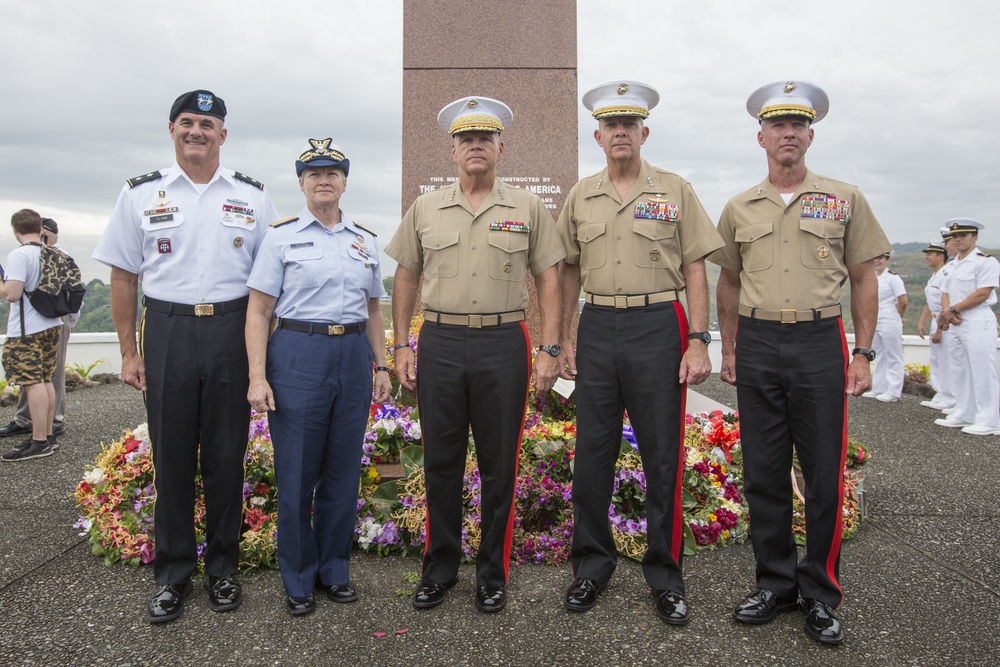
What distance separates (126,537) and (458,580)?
1644 mm

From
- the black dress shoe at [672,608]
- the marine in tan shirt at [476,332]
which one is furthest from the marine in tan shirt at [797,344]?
the marine in tan shirt at [476,332]

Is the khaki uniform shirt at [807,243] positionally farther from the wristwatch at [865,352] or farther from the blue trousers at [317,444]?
the blue trousers at [317,444]

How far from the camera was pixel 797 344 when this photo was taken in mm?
2805

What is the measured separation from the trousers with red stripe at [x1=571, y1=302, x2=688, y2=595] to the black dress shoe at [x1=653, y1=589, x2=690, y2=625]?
0.10 feet

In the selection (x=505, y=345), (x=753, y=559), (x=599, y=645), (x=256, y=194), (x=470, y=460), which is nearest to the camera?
(x=599, y=645)

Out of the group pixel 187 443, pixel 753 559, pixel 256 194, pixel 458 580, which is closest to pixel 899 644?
pixel 753 559

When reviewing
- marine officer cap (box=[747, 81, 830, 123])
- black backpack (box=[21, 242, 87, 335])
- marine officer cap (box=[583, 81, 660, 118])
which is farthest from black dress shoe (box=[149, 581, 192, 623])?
black backpack (box=[21, 242, 87, 335])

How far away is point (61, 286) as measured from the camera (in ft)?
19.4

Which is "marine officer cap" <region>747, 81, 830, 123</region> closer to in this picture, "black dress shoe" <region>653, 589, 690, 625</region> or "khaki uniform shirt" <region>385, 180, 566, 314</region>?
"khaki uniform shirt" <region>385, 180, 566, 314</region>

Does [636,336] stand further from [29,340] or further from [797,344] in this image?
[29,340]

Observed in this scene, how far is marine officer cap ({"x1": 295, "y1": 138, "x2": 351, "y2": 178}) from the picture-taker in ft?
9.47

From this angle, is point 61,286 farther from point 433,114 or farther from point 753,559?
point 753,559

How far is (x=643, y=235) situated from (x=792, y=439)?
39.5 inches

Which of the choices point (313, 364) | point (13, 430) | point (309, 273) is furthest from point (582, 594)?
point (13, 430)
